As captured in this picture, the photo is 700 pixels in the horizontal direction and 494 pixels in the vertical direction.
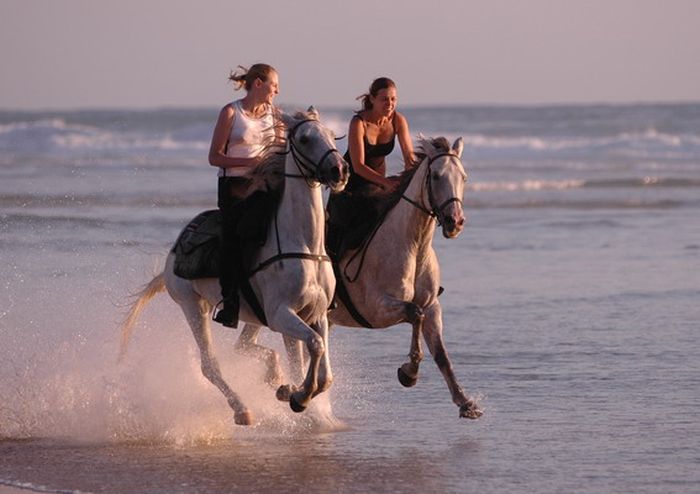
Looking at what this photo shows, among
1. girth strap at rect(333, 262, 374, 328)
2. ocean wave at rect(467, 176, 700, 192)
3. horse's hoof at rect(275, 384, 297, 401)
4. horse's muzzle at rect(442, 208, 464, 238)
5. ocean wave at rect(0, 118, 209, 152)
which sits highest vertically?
horse's muzzle at rect(442, 208, 464, 238)

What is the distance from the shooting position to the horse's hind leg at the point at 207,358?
8.86 meters

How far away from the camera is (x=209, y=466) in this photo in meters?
8.39

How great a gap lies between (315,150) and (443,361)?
1.75m

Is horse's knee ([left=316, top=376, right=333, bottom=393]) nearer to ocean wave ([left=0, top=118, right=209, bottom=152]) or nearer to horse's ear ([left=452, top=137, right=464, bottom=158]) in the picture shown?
horse's ear ([left=452, top=137, right=464, bottom=158])

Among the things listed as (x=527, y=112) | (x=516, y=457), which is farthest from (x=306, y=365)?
(x=527, y=112)

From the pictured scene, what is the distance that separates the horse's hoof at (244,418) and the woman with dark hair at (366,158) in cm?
133

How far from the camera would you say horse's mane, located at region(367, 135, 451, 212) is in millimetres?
9156

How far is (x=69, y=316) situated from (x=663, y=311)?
5.46m

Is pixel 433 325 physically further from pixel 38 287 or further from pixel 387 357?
pixel 38 287

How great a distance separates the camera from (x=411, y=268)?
940 cm

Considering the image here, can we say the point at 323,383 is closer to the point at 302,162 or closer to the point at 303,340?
the point at 303,340

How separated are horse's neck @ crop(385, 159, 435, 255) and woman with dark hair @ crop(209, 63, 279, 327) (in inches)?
37.2

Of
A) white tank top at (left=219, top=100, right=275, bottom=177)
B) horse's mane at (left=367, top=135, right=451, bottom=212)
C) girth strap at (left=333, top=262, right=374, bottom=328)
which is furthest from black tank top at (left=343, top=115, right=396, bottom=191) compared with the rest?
white tank top at (left=219, top=100, right=275, bottom=177)

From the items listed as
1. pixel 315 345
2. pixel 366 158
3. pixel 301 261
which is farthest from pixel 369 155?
pixel 315 345
